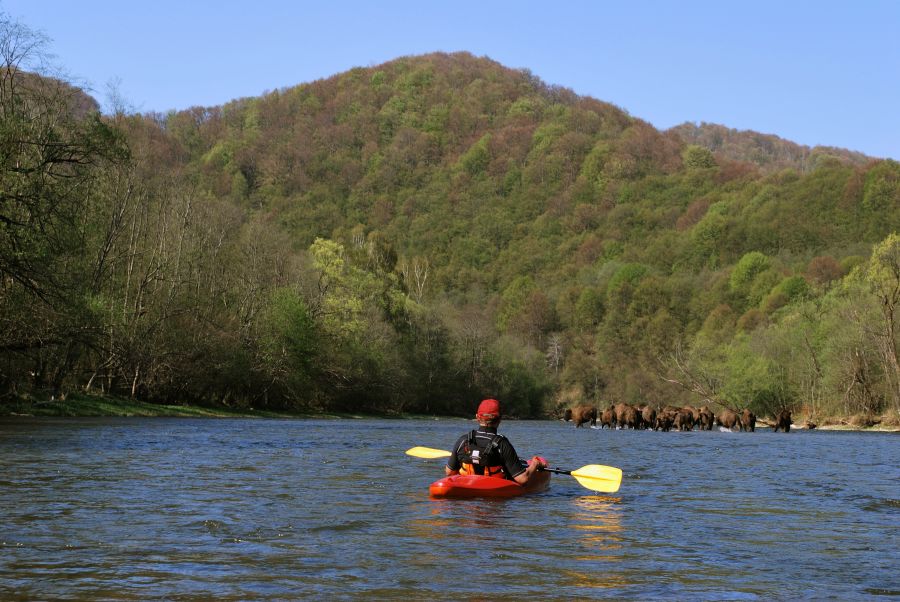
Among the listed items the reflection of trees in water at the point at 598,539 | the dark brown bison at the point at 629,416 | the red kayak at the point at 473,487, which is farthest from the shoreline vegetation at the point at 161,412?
the reflection of trees in water at the point at 598,539

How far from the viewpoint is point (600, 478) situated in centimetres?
1775

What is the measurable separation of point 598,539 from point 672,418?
2132 inches

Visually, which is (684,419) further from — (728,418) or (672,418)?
(728,418)

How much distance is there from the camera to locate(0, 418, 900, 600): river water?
890 centimetres

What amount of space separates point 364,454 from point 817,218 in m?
127

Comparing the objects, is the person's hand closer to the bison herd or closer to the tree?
the bison herd

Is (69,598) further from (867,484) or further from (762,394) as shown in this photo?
(762,394)

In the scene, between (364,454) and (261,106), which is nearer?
(364,454)

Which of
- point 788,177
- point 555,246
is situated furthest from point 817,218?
point 555,246

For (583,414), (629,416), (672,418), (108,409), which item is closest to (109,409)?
(108,409)

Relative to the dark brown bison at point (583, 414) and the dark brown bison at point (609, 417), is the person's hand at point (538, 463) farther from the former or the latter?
the dark brown bison at point (609, 417)

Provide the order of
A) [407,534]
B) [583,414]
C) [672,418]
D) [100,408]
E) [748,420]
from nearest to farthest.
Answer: [407,534] < [100,408] < [672,418] < [748,420] < [583,414]

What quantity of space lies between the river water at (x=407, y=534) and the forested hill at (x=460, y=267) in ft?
63.5

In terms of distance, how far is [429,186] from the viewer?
588ft
